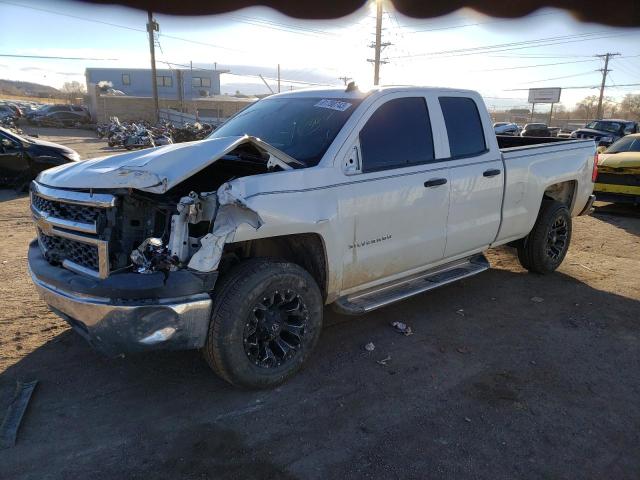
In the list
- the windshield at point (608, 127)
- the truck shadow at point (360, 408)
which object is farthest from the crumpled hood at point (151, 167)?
the windshield at point (608, 127)

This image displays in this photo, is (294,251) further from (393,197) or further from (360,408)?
(360,408)

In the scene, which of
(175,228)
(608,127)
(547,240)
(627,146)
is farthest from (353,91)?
(608,127)

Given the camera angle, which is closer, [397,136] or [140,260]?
[140,260]

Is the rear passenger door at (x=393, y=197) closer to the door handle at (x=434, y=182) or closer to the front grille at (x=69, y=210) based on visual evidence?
the door handle at (x=434, y=182)

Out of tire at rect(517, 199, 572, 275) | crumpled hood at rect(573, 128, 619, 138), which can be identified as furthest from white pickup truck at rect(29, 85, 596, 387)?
crumpled hood at rect(573, 128, 619, 138)

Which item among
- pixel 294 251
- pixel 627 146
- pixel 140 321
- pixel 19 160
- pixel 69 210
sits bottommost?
pixel 19 160

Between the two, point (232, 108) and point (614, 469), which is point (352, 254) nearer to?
point (614, 469)

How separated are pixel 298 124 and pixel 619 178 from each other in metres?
8.22

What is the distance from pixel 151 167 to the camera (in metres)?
3.06

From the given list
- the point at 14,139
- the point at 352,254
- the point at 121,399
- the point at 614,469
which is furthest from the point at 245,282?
the point at 14,139

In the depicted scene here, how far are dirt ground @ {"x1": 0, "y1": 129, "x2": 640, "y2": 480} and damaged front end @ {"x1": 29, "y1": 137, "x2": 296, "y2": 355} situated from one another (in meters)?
0.54

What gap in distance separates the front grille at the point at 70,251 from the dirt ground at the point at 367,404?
2.90 ft

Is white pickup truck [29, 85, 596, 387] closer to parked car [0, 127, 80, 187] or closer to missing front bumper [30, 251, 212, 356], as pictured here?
missing front bumper [30, 251, 212, 356]

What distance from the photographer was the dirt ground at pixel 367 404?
2.72 m
